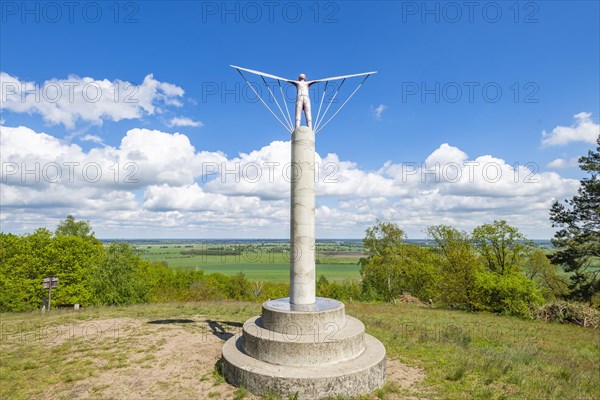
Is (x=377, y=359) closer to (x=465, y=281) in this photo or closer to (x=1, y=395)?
(x=1, y=395)

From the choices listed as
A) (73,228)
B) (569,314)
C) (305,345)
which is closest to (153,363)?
(305,345)

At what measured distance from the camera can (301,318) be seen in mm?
9117

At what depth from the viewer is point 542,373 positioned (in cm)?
1065

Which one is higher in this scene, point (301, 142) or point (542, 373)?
point (301, 142)

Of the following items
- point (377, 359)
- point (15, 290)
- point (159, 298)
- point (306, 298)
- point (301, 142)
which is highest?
point (301, 142)

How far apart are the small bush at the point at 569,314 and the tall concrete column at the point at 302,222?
75.3 feet

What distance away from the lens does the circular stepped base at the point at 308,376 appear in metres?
7.70

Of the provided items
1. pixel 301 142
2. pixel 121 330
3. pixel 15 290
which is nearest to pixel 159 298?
pixel 15 290

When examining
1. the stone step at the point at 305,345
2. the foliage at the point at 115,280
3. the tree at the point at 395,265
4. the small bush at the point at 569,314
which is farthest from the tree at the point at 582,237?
the foliage at the point at 115,280

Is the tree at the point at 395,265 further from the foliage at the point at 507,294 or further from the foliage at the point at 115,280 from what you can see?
the foliage at the point at 115,280

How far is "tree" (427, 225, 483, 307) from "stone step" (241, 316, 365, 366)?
23.8 m

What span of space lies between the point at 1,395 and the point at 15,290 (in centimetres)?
3052

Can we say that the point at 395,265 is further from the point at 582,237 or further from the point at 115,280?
the point at 115,280

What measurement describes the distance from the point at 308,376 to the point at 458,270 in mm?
30095
